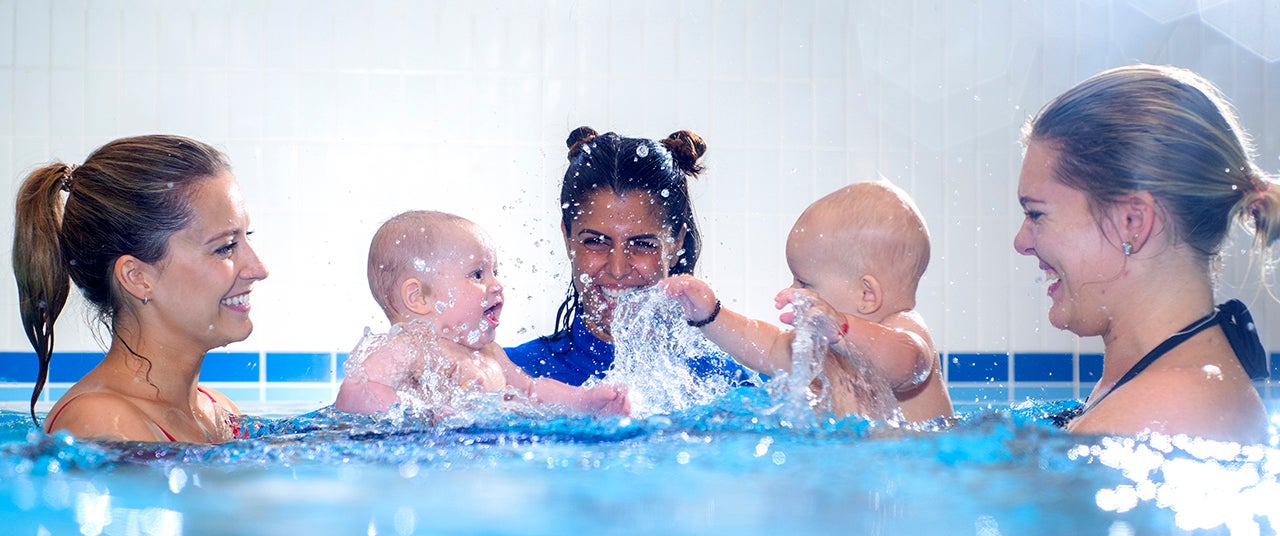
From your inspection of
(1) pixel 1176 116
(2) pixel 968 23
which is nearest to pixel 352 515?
(1) pixel 1176 116

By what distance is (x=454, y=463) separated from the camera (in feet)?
4.30

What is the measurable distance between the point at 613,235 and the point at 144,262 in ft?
3.76

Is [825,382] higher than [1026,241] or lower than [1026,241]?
lower

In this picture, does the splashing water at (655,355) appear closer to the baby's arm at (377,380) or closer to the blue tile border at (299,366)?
the baby's arm at (377,380)

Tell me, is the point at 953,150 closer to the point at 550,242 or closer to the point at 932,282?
the point at 932,282

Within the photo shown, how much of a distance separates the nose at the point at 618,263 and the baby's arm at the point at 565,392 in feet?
1.13

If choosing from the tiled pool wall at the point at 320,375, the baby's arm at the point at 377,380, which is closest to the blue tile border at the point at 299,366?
the tiled pool wall at the point at 320,375

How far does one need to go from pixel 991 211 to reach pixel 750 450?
3.87 meters

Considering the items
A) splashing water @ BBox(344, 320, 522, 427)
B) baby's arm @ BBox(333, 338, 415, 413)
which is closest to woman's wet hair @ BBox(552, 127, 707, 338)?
splashing water @ BBox(344, 320, 522, 427)

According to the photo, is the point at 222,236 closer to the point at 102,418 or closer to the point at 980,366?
the point at 102,418

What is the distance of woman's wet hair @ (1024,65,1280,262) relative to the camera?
1.74 meters

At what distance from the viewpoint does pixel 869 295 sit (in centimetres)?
231

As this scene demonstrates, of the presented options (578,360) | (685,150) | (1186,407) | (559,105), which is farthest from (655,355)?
(559,105)

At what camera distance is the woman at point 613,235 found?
9.19ft
